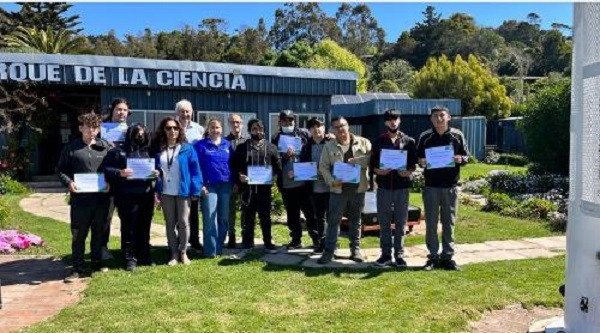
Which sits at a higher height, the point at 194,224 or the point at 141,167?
the point at 141,167

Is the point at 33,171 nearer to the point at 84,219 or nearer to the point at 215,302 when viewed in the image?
the point at 84,219

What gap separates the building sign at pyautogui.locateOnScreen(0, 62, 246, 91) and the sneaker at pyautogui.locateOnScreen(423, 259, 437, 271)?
11.8 m

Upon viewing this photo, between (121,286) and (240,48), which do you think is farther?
(240,48)

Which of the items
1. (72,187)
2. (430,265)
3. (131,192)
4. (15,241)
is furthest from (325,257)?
(15,241)

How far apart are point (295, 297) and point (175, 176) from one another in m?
2.13

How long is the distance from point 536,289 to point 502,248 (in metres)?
2.20

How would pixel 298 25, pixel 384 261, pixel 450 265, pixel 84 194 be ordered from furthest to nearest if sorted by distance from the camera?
1. pixel 298 25
2. pixel 384 261
3. pixel 450 265
4. pixel 84 194

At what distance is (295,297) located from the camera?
540 cm

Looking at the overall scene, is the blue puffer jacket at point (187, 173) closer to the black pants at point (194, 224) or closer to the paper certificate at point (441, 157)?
the black pants at point (194, 224)

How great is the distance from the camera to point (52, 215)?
11.2m

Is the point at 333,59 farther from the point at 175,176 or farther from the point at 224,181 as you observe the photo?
the point at 175,176

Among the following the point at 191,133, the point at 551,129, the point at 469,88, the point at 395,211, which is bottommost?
the point at 395,211

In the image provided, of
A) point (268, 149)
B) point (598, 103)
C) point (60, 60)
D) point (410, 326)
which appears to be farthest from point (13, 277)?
point (60, 60)

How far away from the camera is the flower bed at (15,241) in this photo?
773 cm
